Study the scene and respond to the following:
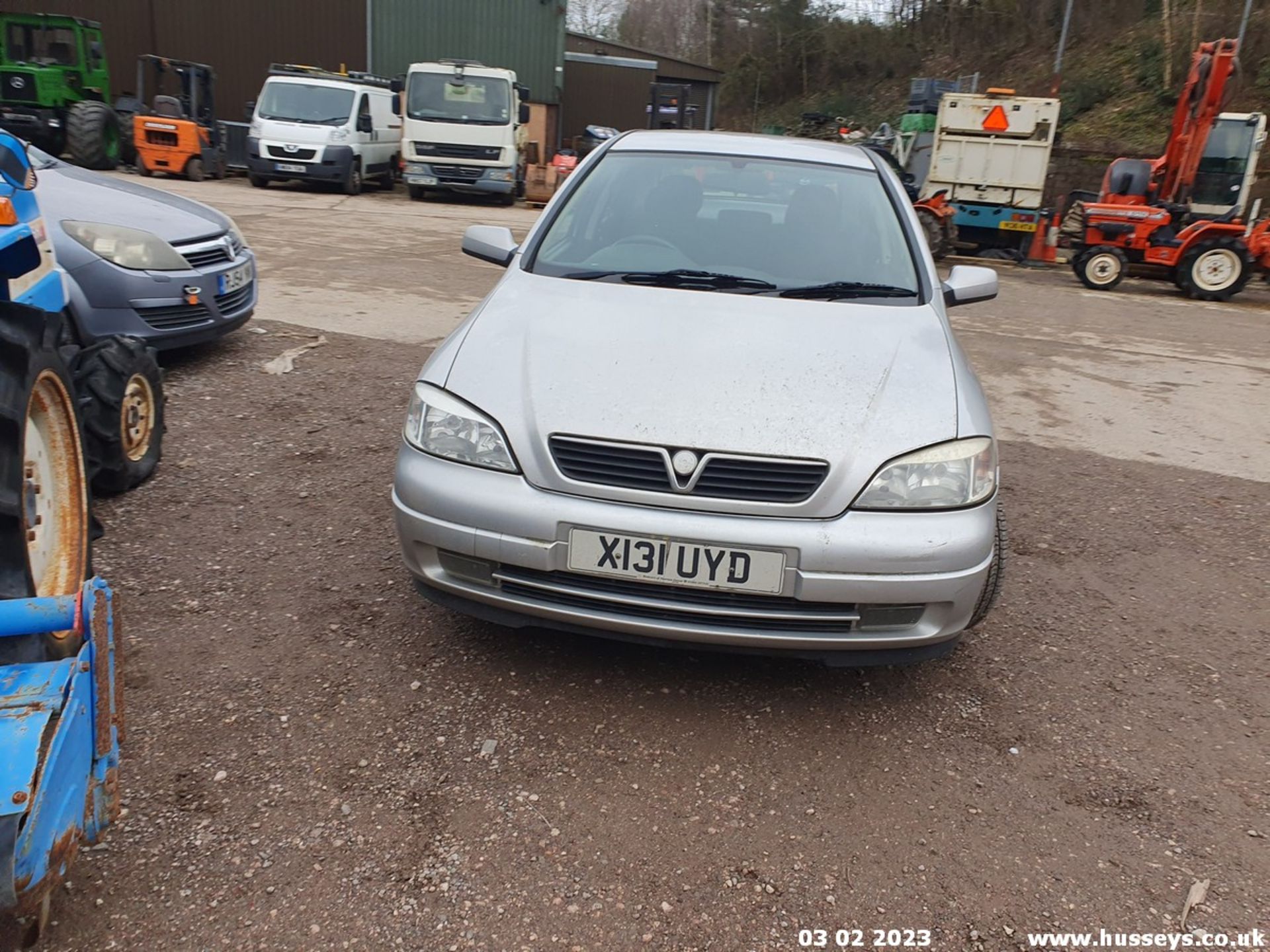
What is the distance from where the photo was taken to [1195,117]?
1352cm

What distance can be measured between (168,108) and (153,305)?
15273 mm

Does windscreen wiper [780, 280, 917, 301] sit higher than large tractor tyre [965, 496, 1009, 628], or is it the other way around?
windscreen wiper [780, 280, 917, 301]

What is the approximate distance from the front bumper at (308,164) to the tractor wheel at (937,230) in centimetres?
1043

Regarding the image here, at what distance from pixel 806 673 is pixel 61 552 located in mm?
2171

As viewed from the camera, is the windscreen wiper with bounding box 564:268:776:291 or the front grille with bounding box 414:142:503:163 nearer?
the windscreen wiper with bounding box 564:268:776:291

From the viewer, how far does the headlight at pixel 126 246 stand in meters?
4.95

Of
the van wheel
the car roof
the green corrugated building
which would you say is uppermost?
the green corrugated building

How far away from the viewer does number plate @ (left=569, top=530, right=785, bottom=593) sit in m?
2.50

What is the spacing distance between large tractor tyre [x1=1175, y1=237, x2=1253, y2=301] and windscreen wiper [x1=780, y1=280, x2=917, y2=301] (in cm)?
1182

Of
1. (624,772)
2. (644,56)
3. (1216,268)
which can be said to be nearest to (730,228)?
(624,772)

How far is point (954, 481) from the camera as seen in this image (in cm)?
267

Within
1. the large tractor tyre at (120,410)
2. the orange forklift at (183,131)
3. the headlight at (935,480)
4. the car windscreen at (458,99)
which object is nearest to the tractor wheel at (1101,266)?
the car windscreen at (458,99)

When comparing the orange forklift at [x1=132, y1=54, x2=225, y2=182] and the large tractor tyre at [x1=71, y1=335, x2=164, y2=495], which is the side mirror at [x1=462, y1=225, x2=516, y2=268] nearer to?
the large tractor tyre at [x1=71, y1=335, x2=164, y2=495]

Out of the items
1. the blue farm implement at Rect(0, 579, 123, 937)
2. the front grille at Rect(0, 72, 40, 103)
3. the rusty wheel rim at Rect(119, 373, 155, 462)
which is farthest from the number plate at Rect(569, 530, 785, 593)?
the front grille at Rect(0, 72, 40, 103)
